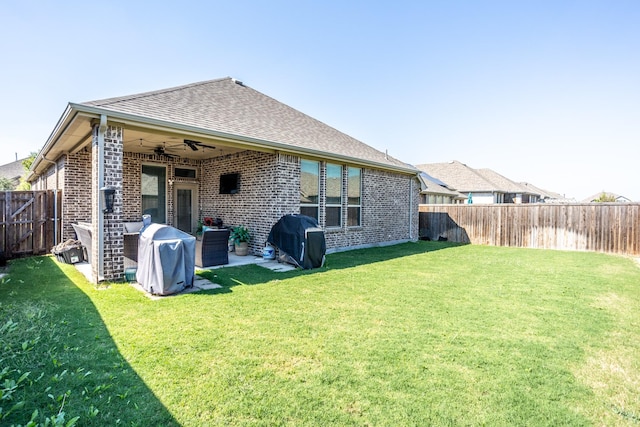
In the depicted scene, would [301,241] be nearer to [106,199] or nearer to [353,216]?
[353,216]

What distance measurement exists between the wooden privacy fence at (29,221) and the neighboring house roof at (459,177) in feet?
84.7

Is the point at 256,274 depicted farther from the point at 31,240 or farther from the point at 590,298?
the point at 31,240

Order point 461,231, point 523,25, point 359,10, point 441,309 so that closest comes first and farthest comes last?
point 441,309 → point 523,25 → point 359,10 → point 461,231

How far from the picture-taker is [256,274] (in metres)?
6.56

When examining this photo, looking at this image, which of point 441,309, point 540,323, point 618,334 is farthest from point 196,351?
point 618,334

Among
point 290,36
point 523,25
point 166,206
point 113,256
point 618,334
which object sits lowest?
point 618,334

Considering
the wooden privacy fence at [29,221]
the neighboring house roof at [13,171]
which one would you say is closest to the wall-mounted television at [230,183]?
the wooden privacy fence at [29,221]

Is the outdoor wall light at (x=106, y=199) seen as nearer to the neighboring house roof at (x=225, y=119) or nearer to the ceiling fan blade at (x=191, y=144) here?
the neighboring house roof at (x=225, y=119)

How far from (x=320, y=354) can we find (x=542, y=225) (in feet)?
42.8

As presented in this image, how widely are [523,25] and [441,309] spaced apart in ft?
27.0

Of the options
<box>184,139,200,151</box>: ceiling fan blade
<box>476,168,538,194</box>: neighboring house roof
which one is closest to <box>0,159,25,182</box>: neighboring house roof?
<box>184,139,200,151</box>: ceiling fan blade

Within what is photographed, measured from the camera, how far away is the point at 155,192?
1022 centimetres

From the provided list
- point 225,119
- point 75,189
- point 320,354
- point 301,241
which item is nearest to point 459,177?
point 301,241

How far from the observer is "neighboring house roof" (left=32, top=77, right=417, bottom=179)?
5.85 meters
